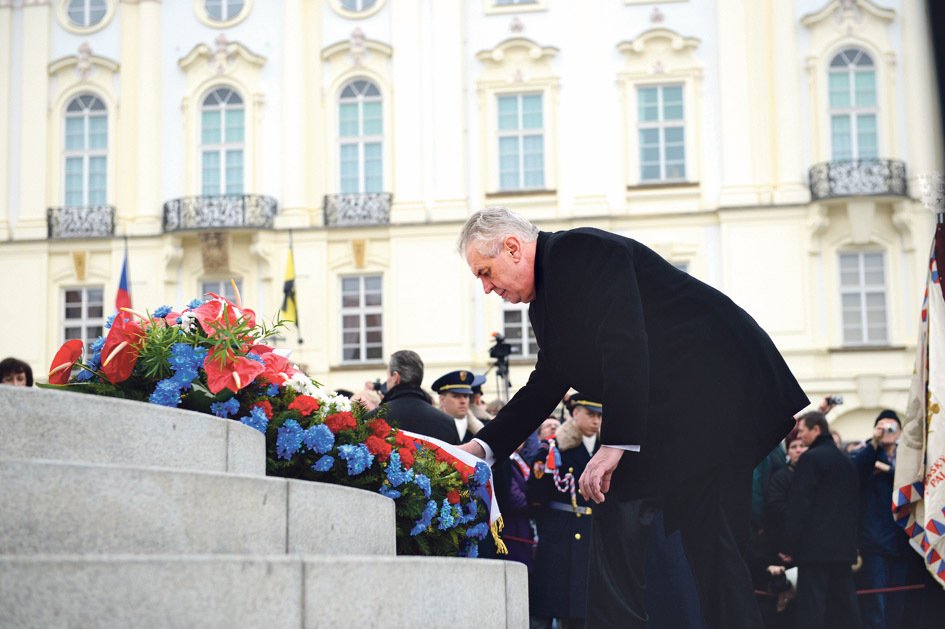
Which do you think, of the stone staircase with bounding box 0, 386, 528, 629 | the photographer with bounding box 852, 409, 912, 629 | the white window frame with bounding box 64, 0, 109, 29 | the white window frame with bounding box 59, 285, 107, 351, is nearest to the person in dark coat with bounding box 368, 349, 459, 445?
the stone staircase with bounding box 0, 386, 528, 629

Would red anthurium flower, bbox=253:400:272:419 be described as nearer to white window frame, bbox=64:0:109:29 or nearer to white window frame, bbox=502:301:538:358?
white window frame, bbox=502:301:538:358

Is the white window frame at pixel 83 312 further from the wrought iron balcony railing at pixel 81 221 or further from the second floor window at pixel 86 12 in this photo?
the second floor window at pixel 86 12

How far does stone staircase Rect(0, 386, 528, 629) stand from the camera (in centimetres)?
363

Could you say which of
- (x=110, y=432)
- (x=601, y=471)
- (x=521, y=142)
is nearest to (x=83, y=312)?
(x=521, y=142)

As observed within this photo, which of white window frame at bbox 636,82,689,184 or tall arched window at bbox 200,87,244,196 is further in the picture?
tall arched window at bbox 200,87,244,196

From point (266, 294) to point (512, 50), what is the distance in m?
7.77

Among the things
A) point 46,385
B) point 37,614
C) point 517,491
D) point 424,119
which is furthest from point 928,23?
point 424,119

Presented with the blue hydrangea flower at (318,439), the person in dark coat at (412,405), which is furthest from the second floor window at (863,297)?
the blue hydrangea flower at (318,439)

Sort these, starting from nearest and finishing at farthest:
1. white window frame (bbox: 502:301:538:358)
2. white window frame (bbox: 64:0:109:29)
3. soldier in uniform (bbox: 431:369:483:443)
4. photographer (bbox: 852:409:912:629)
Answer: soldier in uniform (bbox: 431:369:483:443)
photographer (bbox: 852:409:912:629)
white window frame (bbox: 502:301:538:358)
white window frame (bbox: 64:0:109:29)

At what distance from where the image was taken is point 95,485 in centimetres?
407

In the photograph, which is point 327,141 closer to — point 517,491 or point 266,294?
point 266,294

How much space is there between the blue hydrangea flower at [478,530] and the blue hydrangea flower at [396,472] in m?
0.45

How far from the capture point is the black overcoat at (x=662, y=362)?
4840 millimetres

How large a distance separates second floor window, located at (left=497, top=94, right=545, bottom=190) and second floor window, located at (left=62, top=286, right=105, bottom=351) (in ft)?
31.6
